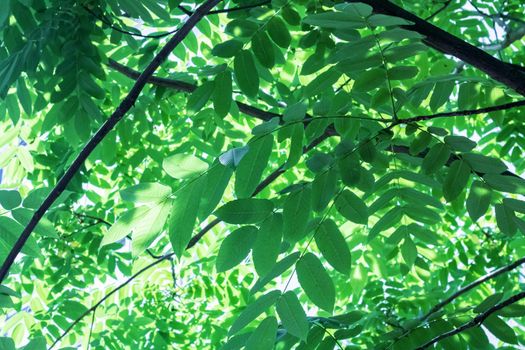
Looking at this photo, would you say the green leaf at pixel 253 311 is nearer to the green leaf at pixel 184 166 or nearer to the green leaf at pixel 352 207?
the green leaf at pixel 352 207

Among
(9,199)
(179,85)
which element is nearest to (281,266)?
(9,199)

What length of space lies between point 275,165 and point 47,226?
2.95 meters

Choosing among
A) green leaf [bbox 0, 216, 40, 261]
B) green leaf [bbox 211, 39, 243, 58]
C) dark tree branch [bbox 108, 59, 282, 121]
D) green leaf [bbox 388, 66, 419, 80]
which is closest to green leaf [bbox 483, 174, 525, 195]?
green leaf [bbox 388, 66, 419, 80]

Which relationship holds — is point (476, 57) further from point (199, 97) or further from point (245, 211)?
point (199, 97)

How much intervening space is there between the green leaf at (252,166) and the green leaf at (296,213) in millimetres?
104

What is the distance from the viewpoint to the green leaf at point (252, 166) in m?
1.60

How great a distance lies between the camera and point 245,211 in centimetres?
161

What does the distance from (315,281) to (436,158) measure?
467mm

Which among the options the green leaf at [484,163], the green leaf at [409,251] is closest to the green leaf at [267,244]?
the green leaf at [484,163]

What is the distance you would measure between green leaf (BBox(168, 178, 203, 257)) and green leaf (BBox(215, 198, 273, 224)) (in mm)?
77

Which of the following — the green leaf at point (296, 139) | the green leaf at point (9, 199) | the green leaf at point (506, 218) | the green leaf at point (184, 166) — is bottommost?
the green leaf at point (506, 218)

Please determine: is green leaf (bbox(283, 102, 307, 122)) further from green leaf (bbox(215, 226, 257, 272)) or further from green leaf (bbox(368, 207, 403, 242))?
green leaf (bbox(368, 207, 403, 242))

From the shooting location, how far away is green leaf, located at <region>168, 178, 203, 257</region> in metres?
1.49

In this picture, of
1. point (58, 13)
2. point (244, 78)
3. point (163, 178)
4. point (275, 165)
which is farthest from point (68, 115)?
point (275, 165)
